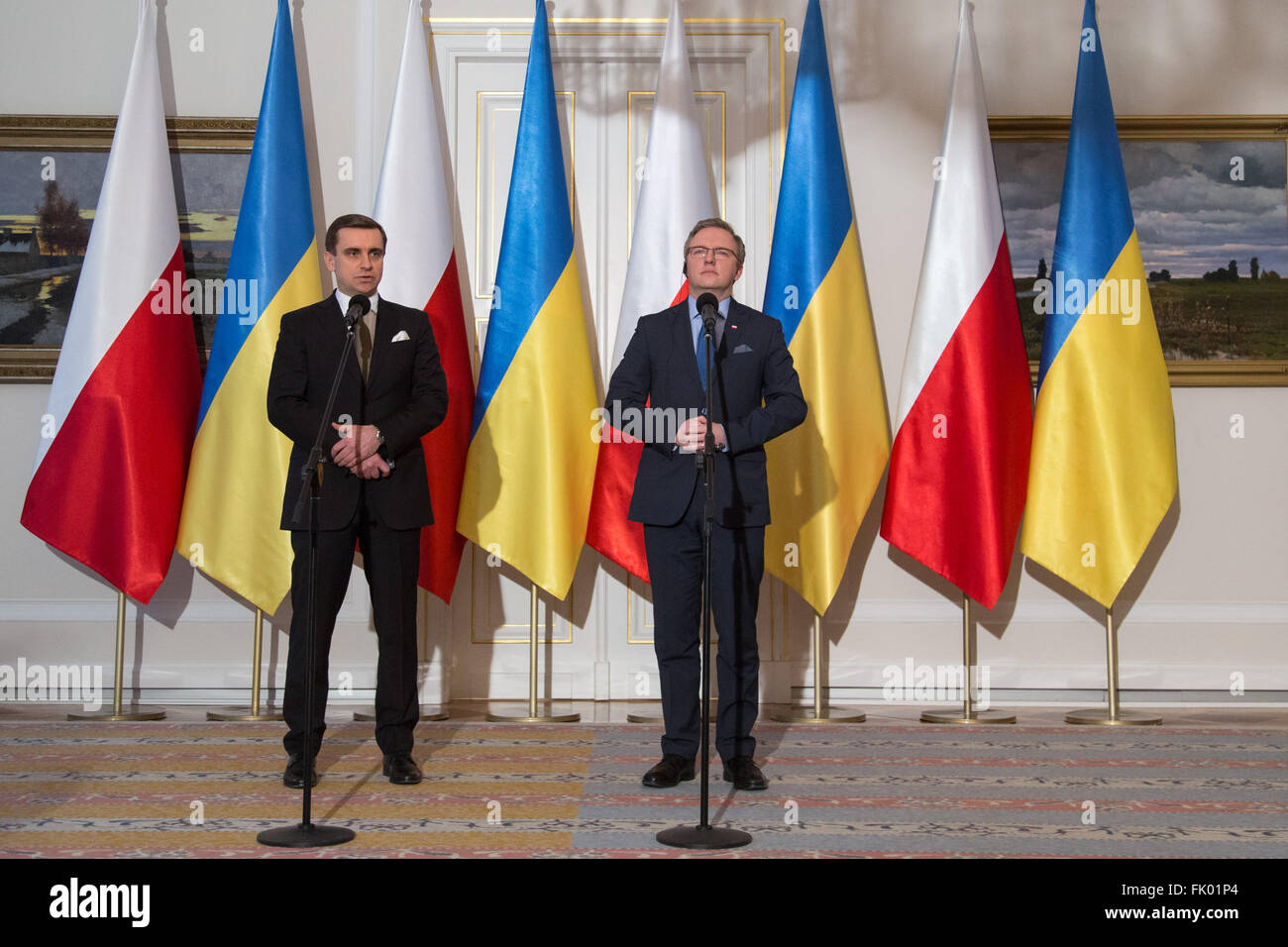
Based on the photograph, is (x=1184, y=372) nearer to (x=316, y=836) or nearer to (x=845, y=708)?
(x=845, y=708)

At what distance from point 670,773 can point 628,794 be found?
174 millimetres

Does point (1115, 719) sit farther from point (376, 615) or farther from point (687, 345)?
point (376, 615)

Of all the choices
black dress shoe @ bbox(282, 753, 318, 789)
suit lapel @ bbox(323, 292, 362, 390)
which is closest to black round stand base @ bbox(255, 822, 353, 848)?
black dress shoe @ bbox(282, 753, 318, 789)

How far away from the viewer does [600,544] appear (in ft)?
16.9

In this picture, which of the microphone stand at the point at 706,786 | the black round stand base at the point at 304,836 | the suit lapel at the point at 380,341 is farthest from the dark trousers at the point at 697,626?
the black round stand base at the point at 304,836

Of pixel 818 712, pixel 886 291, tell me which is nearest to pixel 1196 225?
pixel 886 291

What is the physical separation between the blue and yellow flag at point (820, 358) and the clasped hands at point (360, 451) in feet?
6.71

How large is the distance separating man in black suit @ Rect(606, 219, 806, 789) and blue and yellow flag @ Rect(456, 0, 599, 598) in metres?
A: 1.42

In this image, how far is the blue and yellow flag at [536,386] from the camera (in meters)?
5.11

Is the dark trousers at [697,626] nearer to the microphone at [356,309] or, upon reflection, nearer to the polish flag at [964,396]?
the microphone at [356,309]

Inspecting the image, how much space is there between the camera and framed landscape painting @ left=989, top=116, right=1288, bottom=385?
565 cm

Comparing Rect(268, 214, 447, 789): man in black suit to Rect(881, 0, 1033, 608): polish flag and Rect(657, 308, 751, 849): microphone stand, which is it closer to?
Rect(657, 308, 751, 849): microphone stand

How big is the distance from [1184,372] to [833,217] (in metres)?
1.89

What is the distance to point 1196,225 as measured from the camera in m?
5.71
